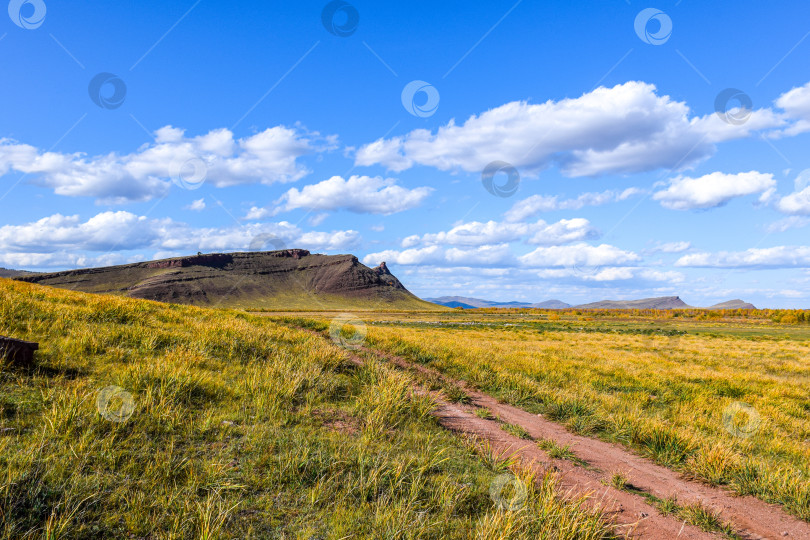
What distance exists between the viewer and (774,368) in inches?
944

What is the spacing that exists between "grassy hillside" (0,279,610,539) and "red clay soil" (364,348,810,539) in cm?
107

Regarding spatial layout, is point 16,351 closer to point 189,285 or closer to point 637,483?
point 637,483

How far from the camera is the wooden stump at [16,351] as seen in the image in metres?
6.16

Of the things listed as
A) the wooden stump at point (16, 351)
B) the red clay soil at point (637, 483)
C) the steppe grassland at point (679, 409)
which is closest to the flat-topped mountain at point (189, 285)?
the steppe grassland at point (679, 409)

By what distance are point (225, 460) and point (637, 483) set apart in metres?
6.32

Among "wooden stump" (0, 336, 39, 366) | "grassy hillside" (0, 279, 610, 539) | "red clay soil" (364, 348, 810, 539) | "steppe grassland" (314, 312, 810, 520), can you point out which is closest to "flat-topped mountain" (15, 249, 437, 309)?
"steppe grassland" (314, 312, 810, 520)

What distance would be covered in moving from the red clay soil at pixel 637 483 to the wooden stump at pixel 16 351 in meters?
7.26

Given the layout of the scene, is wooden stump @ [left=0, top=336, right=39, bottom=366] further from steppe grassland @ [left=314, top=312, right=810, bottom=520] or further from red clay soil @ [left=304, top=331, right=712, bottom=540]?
steppe grassland @ [left=314, top=312, right=810, bottom=520]

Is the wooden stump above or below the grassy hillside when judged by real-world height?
above

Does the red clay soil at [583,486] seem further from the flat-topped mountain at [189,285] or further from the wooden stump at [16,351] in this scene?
the flat-topped mountain at [189,285]

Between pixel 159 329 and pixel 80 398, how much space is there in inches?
218

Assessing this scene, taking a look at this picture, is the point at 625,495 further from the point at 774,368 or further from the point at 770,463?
the point at 774,368

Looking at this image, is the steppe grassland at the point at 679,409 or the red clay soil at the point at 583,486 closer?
the red clay soil at the point at 583,486

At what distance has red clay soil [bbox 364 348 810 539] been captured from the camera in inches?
209
